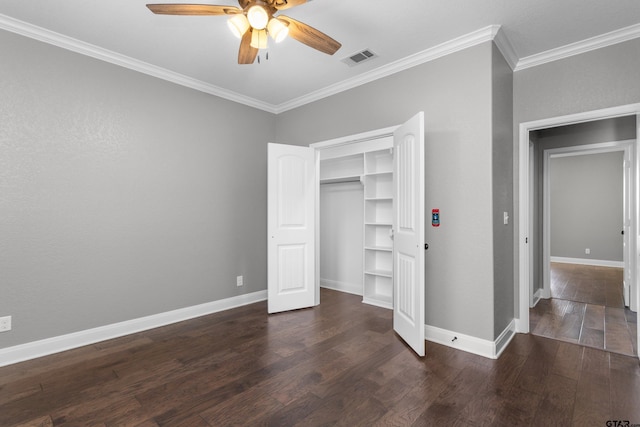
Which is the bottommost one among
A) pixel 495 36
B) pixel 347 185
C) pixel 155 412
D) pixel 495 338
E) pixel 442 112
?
pixel 155 412

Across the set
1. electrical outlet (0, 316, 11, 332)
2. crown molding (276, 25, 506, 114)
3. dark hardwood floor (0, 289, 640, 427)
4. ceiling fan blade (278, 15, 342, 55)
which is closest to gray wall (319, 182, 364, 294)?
crown molding (276, 25, 506, 114)

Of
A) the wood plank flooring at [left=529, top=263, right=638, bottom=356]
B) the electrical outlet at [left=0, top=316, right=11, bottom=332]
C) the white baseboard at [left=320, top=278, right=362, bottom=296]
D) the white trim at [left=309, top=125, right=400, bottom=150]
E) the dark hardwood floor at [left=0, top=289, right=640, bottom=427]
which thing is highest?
the white trim at [left=309, top=125, right=400, bottom=150]

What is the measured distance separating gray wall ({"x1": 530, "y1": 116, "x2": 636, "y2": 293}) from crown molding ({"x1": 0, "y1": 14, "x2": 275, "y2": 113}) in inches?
164

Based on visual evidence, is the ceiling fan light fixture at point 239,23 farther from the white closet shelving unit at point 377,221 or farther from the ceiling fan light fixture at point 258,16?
the white closet shelving unit at point 377,221

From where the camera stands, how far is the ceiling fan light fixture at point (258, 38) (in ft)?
7.14

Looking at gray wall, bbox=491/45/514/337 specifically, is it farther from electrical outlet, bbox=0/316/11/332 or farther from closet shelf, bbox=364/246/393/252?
electrical outlet, bbox=0/316/11/332

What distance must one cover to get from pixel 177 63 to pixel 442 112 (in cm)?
280

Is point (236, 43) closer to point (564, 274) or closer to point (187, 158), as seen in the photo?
point (187, 158)

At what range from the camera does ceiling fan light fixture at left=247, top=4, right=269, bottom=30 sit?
1989mm

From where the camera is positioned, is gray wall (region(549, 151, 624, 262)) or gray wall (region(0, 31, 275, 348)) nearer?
gray wall (region(0, 31, 275, 348))

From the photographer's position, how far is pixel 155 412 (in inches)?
78.3

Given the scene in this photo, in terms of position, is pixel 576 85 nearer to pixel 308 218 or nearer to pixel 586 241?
pixel 308 218

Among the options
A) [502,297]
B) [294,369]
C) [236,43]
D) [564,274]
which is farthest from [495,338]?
[564,274]

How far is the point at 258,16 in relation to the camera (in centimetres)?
201
